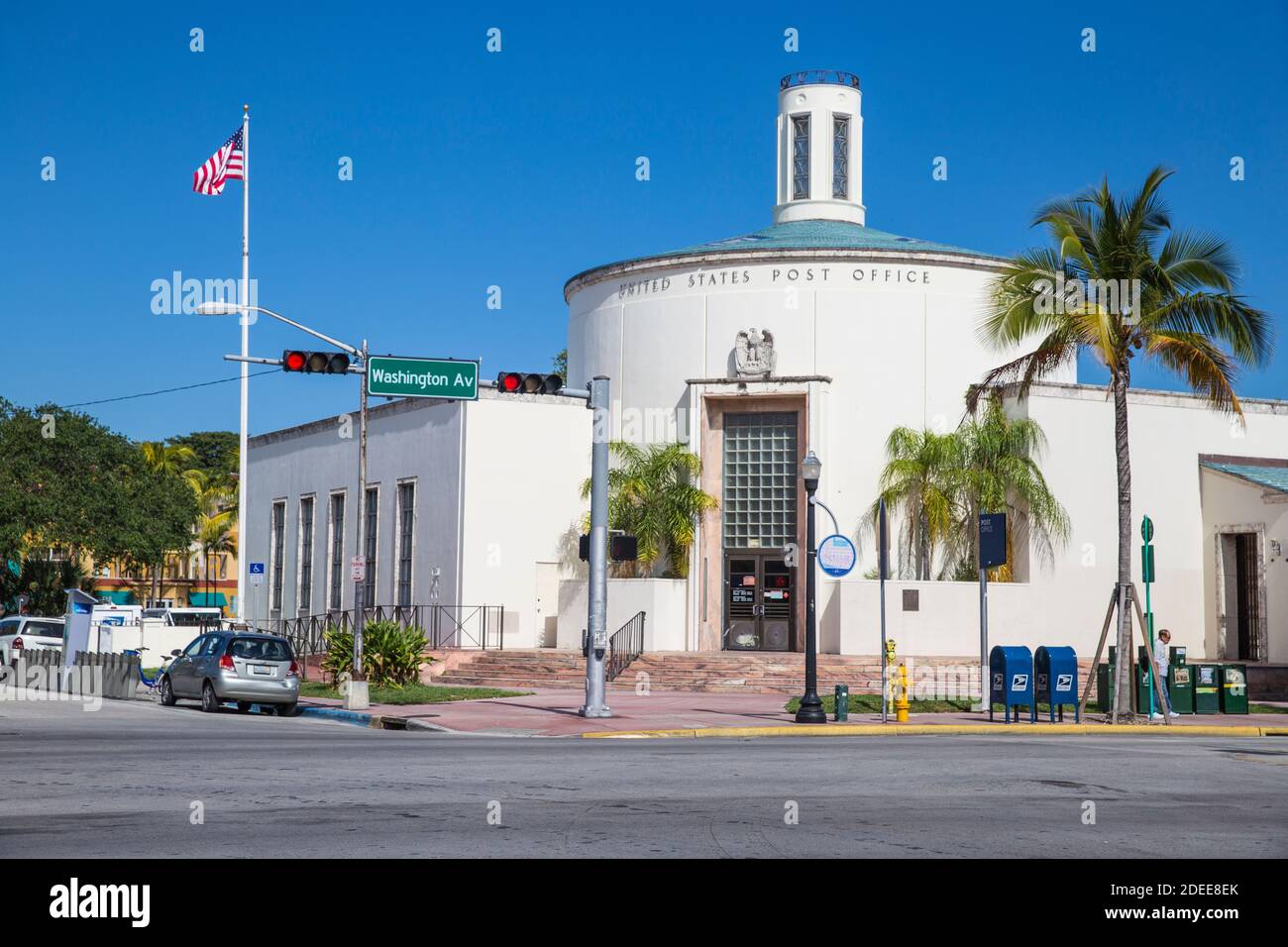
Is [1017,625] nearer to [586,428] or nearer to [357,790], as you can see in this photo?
[586,428]

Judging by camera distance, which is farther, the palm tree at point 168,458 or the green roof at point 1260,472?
the palm tree at point 168,458

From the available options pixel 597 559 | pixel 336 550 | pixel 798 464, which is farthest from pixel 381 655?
pixel 336 550

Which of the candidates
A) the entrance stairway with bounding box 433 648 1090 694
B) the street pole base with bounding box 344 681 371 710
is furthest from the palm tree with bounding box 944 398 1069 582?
the street pole base with bounding box 344 681 371 710

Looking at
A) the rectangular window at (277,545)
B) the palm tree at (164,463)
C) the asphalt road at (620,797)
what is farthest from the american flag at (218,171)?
the palm tree at (164,463)

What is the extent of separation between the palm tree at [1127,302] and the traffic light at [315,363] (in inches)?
444

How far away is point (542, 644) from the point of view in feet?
129

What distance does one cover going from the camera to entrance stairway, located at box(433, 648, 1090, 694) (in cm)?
3250

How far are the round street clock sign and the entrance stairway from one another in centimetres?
728

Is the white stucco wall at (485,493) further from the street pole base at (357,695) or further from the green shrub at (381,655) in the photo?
the street pole base at (357,695)

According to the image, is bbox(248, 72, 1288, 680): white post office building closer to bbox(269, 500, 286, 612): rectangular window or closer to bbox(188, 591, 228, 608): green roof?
bbox(269, 500, 286, 612): rectangular window

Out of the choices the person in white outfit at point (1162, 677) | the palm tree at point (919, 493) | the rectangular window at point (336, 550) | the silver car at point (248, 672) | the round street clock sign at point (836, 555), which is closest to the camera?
the round street clock sign at point (836, 555)

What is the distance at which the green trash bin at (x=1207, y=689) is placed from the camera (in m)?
27.5

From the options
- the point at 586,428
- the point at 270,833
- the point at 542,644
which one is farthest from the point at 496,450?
the point at 270,833

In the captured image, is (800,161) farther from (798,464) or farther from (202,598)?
(202,598)
